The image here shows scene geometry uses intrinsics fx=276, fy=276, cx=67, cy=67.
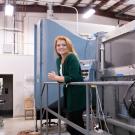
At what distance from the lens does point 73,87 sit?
10.5 ft

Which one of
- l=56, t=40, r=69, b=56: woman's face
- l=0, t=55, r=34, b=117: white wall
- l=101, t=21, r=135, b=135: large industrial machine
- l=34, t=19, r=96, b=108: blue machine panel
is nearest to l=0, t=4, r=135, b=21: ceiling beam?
l=0, t=55, r=34, b=117: white wall

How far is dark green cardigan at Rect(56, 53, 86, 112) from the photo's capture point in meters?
3.12

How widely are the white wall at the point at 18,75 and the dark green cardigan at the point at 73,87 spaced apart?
27.8ft

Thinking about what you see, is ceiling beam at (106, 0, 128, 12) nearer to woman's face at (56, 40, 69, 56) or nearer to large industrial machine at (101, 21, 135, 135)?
large industrial machine at (101, 21, 135, 135)

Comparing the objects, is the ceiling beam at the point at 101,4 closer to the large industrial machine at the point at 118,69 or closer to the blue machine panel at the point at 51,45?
the blue machine panel at the point at 51,45

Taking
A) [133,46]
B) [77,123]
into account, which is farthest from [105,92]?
[77,123]

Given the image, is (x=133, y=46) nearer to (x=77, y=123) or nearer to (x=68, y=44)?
(x=68, y=44)

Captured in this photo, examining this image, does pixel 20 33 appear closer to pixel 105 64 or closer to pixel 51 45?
pixel 51 45

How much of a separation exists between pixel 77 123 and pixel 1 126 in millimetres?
6117

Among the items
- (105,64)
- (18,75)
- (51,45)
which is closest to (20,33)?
(18,75)

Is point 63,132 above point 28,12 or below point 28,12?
below

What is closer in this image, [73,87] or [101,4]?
[73,87]

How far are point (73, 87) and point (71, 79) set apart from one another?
0.38 ft

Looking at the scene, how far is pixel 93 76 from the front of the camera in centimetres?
540
